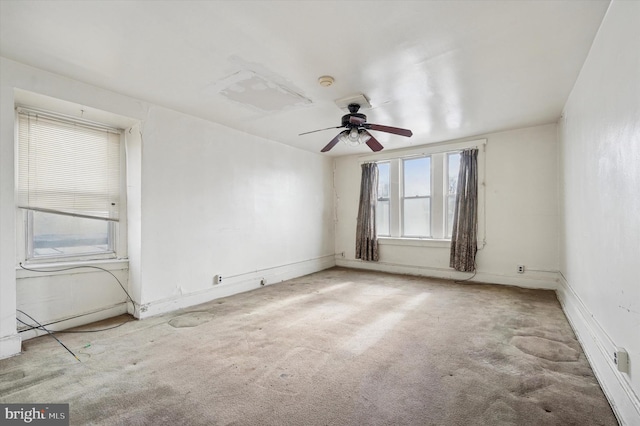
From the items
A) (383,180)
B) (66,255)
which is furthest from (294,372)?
(383,180)

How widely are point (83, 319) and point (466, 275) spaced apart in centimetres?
581

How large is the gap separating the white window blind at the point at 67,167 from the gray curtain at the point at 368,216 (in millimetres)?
4519

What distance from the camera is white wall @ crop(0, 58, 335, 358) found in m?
2.66

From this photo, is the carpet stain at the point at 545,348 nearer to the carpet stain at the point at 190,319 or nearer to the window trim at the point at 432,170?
the window trim at the point at 432,170

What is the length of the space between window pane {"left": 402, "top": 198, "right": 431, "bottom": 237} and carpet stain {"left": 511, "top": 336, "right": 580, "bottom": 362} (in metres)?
3.12

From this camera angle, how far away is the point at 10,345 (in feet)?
8.50

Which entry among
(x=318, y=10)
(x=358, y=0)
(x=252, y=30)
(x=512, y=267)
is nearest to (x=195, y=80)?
(x=252, y=30)

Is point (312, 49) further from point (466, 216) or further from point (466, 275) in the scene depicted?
point (466, 275)

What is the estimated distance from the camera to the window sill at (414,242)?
5629 mm

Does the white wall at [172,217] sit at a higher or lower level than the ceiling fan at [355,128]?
lower

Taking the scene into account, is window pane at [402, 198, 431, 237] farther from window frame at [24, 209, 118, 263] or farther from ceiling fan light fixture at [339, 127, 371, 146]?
window frame at [24, 209, 118, 263]

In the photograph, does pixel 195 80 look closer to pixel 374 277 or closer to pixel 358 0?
pixel 358 0

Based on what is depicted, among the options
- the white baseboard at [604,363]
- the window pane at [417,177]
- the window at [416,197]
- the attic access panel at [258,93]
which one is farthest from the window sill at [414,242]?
the attic access panel at [258,93]

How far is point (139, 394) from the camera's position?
6.66ft
